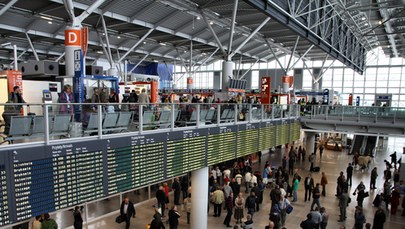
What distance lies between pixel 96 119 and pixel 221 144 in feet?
17.9

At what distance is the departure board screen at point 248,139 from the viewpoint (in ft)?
41.0

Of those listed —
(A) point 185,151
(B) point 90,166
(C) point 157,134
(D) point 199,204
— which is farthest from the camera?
(D) point 199,204

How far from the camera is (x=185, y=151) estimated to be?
9.61m

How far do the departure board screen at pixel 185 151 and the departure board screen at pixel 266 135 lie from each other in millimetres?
4524

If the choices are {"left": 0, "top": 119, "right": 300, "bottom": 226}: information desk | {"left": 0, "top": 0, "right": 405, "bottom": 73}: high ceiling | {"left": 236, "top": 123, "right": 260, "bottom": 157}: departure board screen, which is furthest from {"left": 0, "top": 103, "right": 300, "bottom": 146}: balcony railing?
{"left": 0, "top": 0, "right": 405, "bottom": 73}: high ceiling

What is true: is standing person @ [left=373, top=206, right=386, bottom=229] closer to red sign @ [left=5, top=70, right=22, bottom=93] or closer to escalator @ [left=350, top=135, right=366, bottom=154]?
red sign @ [left=5, top=70, right=22, bottom=93]

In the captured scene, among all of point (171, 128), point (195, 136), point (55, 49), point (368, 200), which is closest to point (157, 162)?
point (171, 128)

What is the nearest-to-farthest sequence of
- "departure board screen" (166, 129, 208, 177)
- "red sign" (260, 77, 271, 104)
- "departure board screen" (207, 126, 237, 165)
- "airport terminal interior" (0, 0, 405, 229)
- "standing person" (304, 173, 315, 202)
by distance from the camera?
"airport terminal interior" (0, 0, 405, 229) → "departure board screen" (166, 129, 208, 177) → "departure board screen" (207, 126, 237, 165) → "standing person" (304, 173, 315, 202) → "red sign" (260, 77, 271, 104)

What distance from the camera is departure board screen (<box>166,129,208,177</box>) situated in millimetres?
9039

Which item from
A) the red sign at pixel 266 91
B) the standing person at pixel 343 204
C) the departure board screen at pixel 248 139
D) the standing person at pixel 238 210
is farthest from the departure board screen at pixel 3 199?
the red sign at pixel 266 91

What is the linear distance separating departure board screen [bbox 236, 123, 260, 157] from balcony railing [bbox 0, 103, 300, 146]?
123 centimetres

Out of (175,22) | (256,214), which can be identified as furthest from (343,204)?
(175,22)

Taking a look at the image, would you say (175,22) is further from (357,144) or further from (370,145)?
(370,145)

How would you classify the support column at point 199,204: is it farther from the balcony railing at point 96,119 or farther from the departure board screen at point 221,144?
the balcony railing at point 96,119
